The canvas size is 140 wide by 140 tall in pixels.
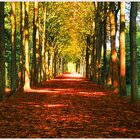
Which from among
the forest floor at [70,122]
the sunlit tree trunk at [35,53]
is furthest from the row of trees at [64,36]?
the forest floor at [70,122]

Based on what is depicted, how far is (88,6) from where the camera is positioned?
5188cm

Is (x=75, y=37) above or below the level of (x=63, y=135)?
above

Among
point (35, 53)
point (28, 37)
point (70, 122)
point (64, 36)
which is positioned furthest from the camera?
point (64, 36)

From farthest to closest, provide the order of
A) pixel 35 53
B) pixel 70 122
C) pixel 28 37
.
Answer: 1. pixel 35 53
2. pixel 28 37
3. pixel 70 122

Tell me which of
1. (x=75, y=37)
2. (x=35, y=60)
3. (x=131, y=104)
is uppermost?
(x=75, y=37)

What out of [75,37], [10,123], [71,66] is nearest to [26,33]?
[10,123]

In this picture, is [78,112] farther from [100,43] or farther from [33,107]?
[100,43]

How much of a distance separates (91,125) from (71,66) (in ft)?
614

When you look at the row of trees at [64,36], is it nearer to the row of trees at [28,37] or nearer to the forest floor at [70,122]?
the row of trees at [28,37]

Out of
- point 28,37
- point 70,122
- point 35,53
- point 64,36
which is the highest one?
point 64,36

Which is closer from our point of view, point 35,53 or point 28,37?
point 28,37

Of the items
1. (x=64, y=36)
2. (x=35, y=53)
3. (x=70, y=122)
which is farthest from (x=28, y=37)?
(x=64, y=36)

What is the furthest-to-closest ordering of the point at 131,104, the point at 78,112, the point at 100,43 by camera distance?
the point at 100,43
the point at 131,104
the point at 78,112

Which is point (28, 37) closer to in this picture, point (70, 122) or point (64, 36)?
point (70, 122)
